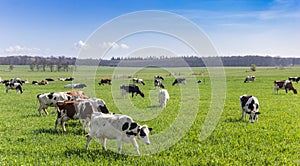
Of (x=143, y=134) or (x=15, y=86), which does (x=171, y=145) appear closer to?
(x=143, y=134)

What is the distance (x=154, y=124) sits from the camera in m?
14.4

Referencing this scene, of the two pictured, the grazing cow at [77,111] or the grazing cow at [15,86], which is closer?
the grazing cow at [77,111]

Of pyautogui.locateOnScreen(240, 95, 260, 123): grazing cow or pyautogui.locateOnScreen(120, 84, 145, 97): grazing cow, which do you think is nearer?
pyautogui.locateOnScreen(240, 95, 260, 123): grazing cow

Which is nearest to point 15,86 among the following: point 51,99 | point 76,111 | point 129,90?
point 129,90

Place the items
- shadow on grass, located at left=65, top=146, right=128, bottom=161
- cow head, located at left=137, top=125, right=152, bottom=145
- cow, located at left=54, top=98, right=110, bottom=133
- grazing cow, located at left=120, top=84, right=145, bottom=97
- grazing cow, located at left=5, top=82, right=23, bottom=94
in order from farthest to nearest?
grazing cow, located at left=5, top=82, right=23, bottom=94 < grazing cow, located at left=120, top=84, right=145, bottom=97 < cow, located at left=54, top=98, right=110, bottom=133 < cow head, located at left=137, top=125, right=152, bottom=145 < shadow on grass, located at left=65, top=146, right=128, bottom=161

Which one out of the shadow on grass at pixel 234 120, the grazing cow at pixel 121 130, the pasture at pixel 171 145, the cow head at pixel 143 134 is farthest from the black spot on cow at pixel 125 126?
the shadow on grass at pixel 234 120

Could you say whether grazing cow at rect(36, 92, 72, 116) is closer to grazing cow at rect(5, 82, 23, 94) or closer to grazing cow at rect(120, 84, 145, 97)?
grazing cow at rect(120, 84, 145, 97)

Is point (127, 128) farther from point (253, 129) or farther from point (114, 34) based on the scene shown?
point (253, 129)

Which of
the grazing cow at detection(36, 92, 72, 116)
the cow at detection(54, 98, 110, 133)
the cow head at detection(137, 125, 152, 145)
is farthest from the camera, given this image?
the grazing cow at detection(36, 92, 72, 116)

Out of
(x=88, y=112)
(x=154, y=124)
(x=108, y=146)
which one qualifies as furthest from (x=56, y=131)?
(x=154, y=124)

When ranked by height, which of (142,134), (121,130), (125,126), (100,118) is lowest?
(142,134)

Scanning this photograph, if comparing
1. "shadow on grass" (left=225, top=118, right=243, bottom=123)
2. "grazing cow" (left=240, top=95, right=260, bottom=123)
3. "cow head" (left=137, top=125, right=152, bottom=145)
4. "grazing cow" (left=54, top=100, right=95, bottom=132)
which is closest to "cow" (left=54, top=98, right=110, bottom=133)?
"grazing cow" (left=54, top=100, right=95, bottom=132)

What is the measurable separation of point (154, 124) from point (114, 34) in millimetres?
4780

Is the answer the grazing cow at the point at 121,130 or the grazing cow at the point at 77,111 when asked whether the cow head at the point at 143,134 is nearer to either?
the grazing cow at the point at 121,130
